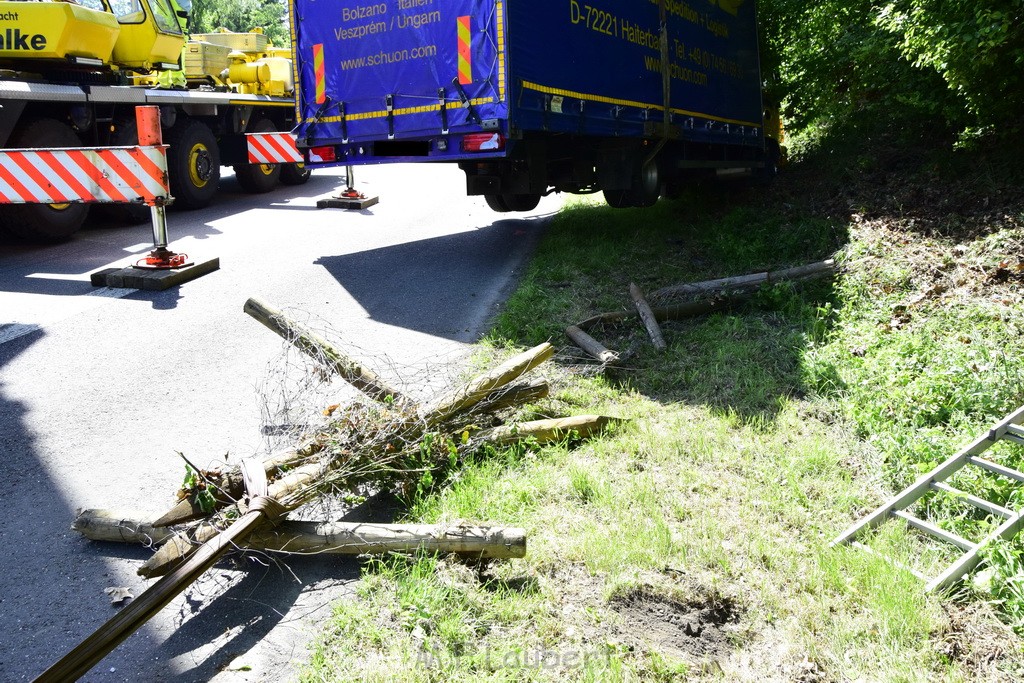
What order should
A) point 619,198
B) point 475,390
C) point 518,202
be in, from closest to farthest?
point 475,390
point 619,198
point 518,202

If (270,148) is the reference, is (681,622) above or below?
below

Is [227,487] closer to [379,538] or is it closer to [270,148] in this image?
[379,538]

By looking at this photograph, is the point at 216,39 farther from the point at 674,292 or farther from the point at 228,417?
the point at 228,417

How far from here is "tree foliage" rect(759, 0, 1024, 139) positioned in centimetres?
834

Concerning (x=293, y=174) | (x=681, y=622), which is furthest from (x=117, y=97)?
(x=681, y=622)

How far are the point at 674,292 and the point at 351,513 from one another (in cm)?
432

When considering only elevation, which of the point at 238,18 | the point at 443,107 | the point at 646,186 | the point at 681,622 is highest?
the point at 238,18

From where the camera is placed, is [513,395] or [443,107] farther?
[443,107]

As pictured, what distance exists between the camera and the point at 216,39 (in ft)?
58.5

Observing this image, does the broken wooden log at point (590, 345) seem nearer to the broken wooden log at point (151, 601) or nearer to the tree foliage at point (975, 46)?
the broken wooden log at point (151, 601)

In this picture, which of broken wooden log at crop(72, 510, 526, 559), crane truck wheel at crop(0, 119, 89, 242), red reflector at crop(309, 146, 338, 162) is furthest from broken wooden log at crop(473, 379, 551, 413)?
crane truck wheel at crop(0, 119, 89, 242)

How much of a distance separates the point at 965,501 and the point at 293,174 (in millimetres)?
14387

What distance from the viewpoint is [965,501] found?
14.6ft

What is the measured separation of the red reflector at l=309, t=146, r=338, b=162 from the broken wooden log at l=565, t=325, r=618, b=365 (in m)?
4.56
